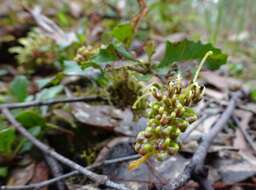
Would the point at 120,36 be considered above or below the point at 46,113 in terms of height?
above

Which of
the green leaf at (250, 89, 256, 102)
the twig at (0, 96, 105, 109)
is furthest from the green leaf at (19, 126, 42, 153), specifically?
the green leaf at (250, 89, 256, 102)

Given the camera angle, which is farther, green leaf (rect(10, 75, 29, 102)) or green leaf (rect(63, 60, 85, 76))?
green leaf (rect(10, 75, 29, 102))

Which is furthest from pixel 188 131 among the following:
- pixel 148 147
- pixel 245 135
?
pixel 148 147

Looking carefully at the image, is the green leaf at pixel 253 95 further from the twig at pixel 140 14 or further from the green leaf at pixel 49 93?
the green leaf at pixel 49 93

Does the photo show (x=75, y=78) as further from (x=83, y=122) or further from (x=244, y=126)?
(x=244, y=126)

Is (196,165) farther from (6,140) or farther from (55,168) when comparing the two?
(6,140)

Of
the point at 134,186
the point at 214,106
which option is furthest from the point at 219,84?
the point at 134,186

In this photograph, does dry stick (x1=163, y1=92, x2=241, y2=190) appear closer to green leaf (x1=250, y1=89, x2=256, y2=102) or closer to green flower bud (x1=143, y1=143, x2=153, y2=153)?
green flower bud (x1=143, y1=143, x2=153, y2=153)
